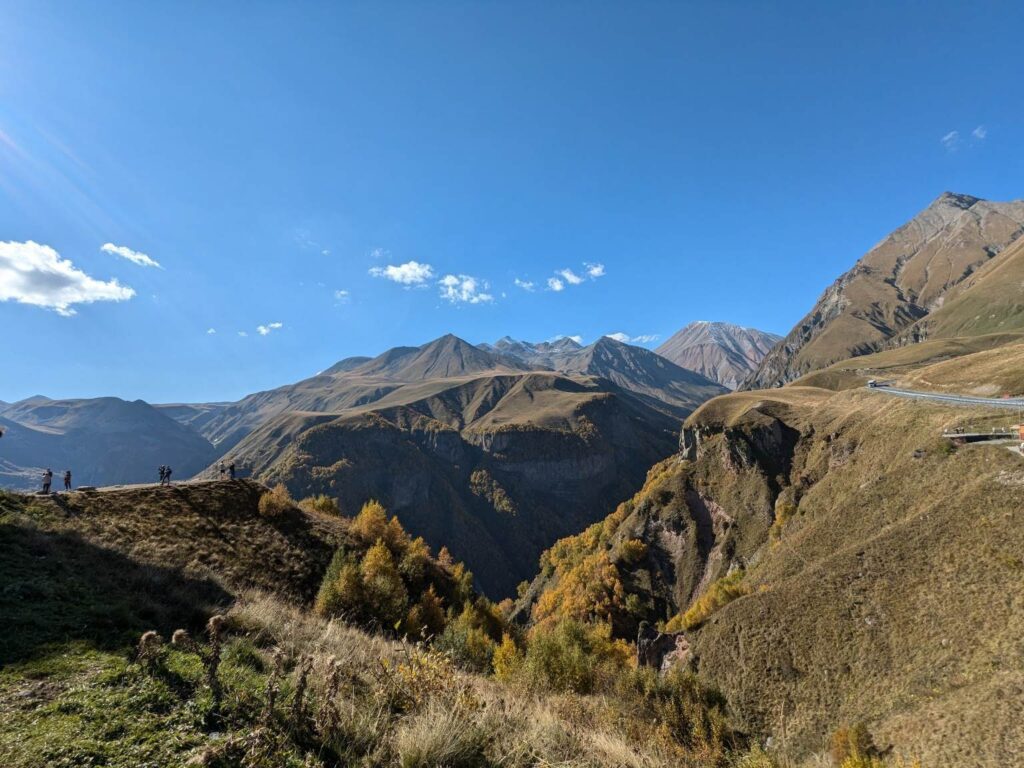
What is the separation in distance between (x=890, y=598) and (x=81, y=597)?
55264 mm

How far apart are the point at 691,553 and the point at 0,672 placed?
109280 millimetres

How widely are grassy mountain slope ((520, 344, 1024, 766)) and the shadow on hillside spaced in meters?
37.1

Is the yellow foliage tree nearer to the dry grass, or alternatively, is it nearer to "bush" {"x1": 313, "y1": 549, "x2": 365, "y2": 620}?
"bush" {"x1": 313, "y1": 549, "x2": 365, "y2": 620}

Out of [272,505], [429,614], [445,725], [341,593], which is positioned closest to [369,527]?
[272,505]

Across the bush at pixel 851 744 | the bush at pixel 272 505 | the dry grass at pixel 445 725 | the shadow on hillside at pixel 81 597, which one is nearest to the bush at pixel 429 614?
the bush at pixel 272 505

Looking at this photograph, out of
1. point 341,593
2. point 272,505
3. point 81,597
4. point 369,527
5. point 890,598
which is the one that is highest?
point 81,597

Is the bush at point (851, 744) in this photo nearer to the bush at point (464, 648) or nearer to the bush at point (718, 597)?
the bush at point (464, 648)

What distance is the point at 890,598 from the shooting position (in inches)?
1531

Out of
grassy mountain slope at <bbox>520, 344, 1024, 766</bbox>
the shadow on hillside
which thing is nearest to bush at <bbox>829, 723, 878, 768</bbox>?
grassy mountain slope at <bbox>520, 344, 1024, 766</bbox>

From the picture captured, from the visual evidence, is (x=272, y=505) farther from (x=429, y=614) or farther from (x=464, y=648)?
(x=464, y=648)

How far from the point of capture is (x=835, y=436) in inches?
3243

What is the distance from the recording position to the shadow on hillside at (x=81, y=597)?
335 inches

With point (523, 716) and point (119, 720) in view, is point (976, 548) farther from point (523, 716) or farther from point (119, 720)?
point (119, 720)

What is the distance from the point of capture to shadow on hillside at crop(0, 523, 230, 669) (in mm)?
8516
